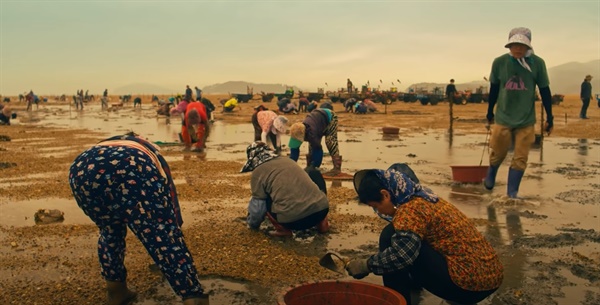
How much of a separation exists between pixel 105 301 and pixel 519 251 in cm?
368

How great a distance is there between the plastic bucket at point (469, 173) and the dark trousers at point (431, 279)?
5.63 m

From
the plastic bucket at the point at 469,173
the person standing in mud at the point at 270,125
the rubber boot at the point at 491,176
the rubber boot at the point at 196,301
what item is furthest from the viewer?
the person standing in mud at the point at 270,125

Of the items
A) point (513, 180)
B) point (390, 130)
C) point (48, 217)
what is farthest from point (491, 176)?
point (390, 130)

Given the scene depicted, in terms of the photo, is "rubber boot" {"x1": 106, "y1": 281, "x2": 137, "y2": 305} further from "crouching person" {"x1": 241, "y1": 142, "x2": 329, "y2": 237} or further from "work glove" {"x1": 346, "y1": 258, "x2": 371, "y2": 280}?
"crouching person" {"x1": 241, "y1": 142, "x2": 329, "y2": 237}

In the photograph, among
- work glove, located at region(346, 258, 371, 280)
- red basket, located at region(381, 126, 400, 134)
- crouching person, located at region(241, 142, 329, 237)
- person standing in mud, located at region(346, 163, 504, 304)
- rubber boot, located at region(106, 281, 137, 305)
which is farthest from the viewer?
red basket, located at region(381, 126, 400, 134)

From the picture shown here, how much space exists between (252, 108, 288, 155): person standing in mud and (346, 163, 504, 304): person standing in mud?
24.5ft

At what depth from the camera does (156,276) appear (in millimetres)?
5141

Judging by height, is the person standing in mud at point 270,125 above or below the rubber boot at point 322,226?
above

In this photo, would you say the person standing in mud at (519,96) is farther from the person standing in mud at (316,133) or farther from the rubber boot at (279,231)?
the rubber boot at (279,231)

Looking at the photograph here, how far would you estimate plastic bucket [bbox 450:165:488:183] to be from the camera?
9.41 meters

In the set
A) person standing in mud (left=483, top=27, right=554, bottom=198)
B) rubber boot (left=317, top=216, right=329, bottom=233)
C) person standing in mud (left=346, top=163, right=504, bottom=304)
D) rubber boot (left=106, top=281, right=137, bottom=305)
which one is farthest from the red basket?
person standing in mud (left=346, top=163, right=504, bottom=304)

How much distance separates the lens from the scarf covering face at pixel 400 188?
3668 mm

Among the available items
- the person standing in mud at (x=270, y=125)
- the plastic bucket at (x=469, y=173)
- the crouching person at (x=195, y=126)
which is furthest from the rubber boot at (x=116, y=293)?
the crouching person at (x=195, y=126)

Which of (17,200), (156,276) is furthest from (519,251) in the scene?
(17,200)
